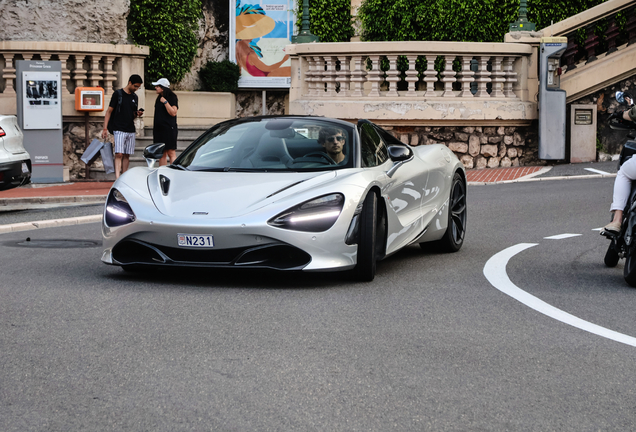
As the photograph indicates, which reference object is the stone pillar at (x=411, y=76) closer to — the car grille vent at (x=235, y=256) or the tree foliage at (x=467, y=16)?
the tree foliage at (x=467, y=16)

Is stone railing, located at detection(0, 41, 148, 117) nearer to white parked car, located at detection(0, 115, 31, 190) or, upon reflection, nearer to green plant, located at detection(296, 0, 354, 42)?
white parked car, located at detection(0, 115, 31, 190)

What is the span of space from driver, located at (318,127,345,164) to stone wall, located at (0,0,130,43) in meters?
13.0

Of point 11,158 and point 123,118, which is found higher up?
point 123,118

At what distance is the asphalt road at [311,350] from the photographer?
4.26 meters

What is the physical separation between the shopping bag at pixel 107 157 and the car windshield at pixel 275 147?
363 inches

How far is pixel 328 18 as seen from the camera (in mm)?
26609

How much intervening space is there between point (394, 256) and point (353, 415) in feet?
17.0

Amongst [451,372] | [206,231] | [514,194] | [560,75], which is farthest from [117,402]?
[560,75]

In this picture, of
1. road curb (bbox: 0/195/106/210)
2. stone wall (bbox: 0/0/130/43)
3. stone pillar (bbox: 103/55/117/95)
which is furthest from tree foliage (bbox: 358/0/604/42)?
road curb (bbox: 0/195/106/210)

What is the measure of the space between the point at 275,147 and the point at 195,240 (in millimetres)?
1463

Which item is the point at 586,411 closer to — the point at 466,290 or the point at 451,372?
the point at 451,372

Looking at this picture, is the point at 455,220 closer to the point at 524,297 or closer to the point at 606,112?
the point at 524,297

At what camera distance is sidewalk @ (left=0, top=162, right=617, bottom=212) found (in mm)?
14312

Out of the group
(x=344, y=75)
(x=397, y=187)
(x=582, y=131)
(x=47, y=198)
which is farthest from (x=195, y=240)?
(x=582, y=131)
